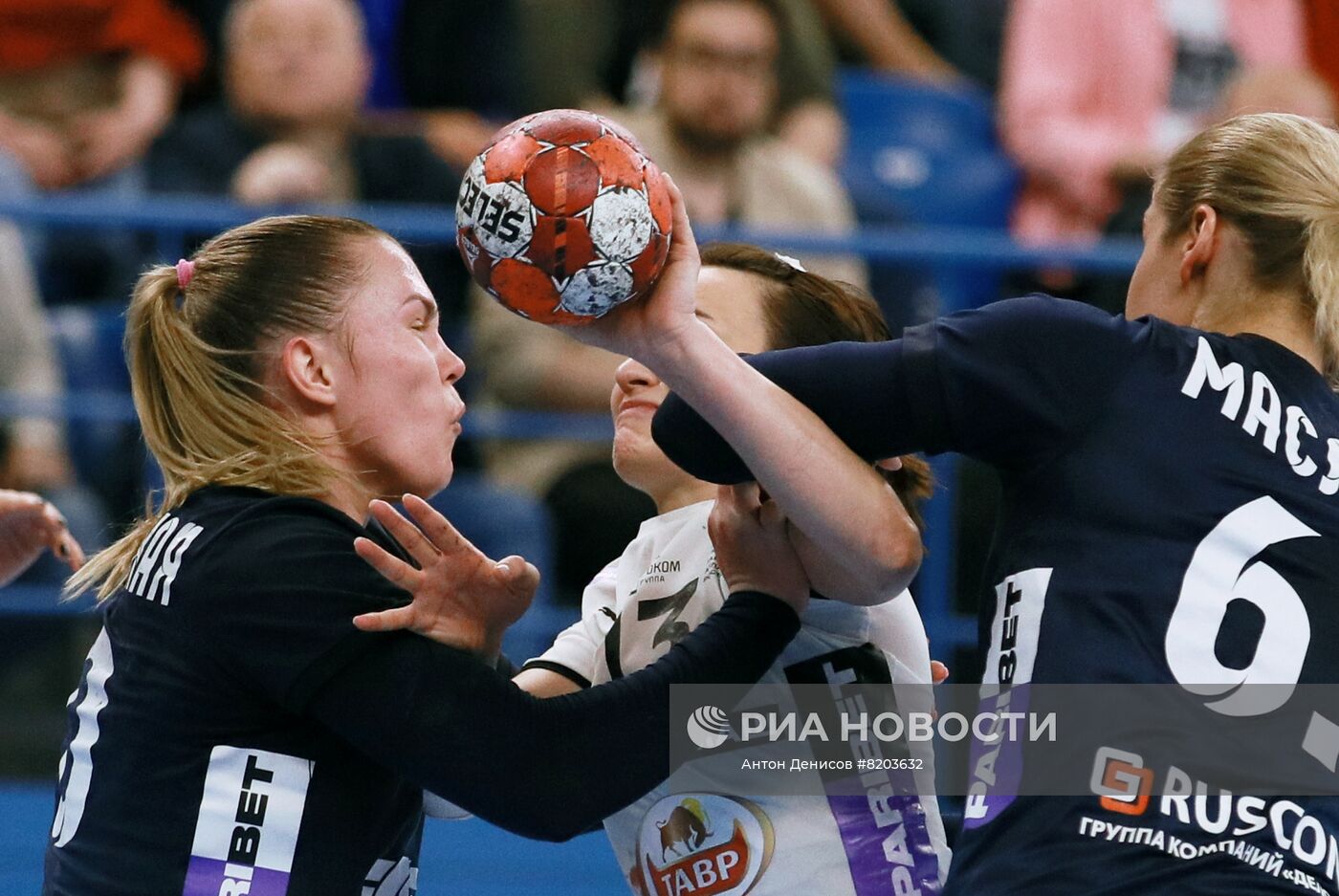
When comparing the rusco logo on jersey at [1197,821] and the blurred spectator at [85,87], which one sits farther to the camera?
the blurred spectator at [85,87]

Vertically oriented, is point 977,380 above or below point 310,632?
above

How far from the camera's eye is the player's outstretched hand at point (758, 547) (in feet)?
6.74

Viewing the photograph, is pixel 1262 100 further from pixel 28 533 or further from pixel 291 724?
pixel 291 724

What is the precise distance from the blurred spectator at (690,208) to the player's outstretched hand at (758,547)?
254 cm

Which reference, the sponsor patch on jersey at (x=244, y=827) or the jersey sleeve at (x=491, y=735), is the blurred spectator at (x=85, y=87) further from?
the jersey sleeve at (x=491, y=735)

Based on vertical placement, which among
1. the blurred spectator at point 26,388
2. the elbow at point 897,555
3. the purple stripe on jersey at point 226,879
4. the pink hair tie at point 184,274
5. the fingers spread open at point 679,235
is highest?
the fingers spread open at point 679,235

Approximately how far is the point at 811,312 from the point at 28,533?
1.24 metres

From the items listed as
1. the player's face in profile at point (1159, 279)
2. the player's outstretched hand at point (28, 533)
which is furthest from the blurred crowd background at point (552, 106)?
the player's face in profile at point (1159, 279)

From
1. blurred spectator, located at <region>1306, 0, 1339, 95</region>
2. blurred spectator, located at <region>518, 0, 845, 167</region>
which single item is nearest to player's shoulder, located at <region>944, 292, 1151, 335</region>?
blurred spectator, located at <region>518, 0, 845, 167</region>

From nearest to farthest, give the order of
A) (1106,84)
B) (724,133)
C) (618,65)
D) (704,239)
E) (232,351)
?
(232,351), (704,239), (724,133), (618,65), (1106,84)

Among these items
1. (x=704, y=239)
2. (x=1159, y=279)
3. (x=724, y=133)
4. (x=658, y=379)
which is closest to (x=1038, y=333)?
(x=1159, y=279)

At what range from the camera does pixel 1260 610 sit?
5.99ft

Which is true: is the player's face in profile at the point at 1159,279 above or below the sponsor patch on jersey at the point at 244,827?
above

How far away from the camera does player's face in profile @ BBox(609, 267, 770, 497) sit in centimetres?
227
